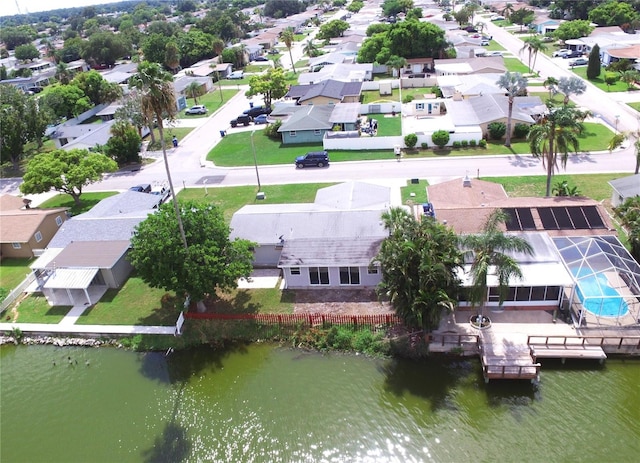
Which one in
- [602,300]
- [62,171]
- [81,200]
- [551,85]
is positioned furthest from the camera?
[551,85]

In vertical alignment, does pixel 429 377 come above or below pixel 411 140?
below

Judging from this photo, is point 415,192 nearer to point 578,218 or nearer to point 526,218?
point 526,218

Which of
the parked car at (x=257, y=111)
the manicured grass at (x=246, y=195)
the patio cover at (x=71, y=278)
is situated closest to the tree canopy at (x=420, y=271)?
the manicured grass at (x=246, y=195)

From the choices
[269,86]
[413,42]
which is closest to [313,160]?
[269,86]

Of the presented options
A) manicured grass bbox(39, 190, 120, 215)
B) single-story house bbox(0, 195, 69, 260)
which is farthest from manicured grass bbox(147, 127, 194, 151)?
single-story house bbox(0, 195, 69, 260)

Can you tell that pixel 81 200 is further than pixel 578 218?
Yes

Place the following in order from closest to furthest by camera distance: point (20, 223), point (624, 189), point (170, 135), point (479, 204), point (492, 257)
→ point (492, 257), point (479, 204), point (624, 189), point (20, 223), point (170, 135)

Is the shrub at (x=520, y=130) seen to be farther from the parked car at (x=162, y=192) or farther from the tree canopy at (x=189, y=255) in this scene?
the parked car at (x=162, y=192)
